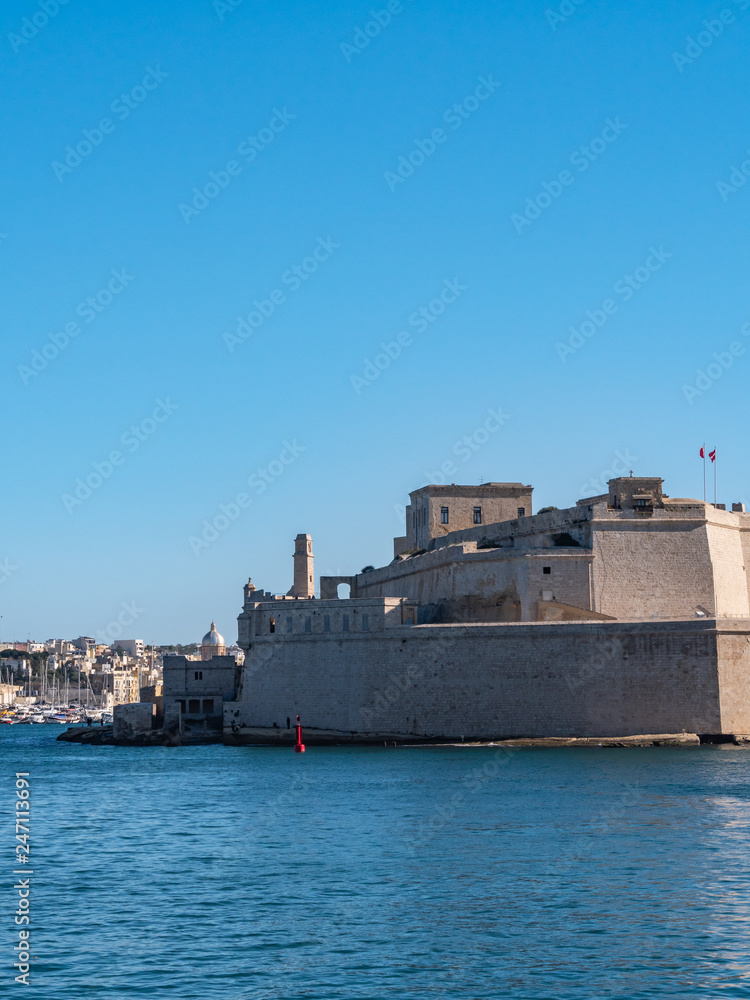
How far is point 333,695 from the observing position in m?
35.6

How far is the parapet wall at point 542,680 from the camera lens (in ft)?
104

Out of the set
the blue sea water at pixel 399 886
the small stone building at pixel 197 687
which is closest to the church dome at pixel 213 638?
the small stone building at pixel 197 687

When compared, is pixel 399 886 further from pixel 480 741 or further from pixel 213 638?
pixel 213 638

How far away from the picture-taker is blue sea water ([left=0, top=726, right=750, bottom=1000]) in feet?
37.9

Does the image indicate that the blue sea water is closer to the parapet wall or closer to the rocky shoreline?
the rocky shoreline

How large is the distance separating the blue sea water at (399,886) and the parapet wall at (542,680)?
4.53m

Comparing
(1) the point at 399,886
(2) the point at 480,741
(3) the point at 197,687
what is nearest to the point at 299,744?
(2) the point at 480,741

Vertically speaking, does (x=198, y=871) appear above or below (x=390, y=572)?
below

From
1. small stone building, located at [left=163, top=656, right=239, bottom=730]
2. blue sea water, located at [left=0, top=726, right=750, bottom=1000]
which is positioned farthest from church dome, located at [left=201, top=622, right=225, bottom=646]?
blue sea water, located at [left=0, top=726, right=750, bottom=1000]

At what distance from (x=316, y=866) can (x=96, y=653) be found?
119918mm

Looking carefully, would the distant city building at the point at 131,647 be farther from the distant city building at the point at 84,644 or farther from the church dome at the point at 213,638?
the church dome at the point at 213,638

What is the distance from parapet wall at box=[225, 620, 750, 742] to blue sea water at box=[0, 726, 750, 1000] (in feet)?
14.9

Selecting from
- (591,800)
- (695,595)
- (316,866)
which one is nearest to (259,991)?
(316,866)

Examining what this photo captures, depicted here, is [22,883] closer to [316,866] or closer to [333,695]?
[316,866]
